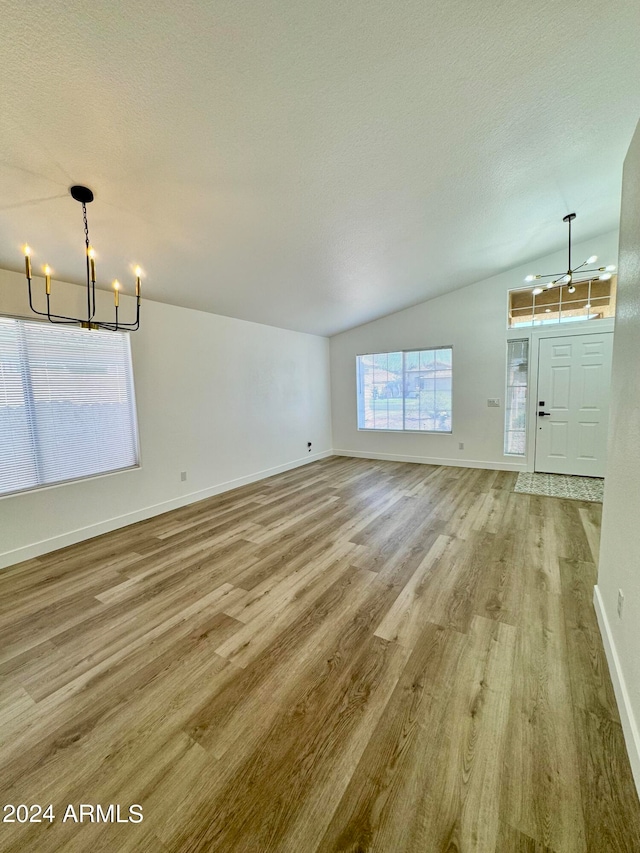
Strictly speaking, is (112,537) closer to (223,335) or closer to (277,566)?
(277,566)

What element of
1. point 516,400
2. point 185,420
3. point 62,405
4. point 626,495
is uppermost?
point 62,405

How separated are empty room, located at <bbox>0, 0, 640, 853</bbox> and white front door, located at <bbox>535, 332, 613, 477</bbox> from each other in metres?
0.97

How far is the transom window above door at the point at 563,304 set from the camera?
179 inches

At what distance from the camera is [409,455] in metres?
6.18

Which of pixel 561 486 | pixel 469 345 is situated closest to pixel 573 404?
pixel 561 486

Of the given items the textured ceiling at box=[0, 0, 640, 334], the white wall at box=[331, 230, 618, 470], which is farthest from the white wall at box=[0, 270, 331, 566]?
the white wall at box=[331, 230, 618, 470]

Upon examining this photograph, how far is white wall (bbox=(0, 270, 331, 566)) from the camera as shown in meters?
2.97

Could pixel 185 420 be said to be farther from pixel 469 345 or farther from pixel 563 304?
pixel 563 304

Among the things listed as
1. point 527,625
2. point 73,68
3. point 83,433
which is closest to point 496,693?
point 527,625

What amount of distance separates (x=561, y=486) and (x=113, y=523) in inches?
216

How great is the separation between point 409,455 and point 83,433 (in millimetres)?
5018

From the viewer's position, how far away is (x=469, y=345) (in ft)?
17.8

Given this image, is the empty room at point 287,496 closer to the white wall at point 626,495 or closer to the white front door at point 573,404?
the white wall at point 626,495

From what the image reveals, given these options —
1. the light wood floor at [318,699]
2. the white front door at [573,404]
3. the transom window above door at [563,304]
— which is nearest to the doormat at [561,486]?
the white front door at [573,404]
